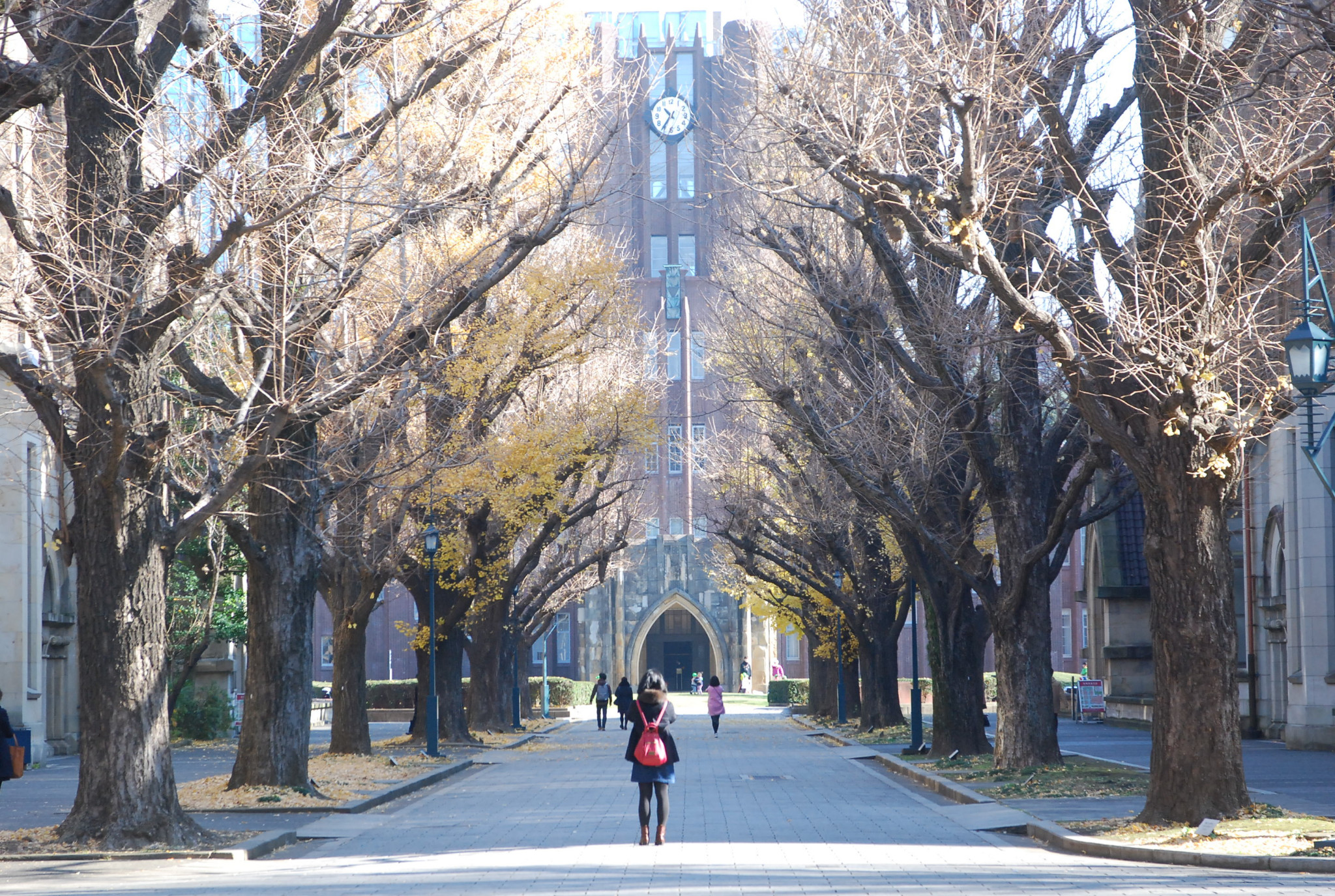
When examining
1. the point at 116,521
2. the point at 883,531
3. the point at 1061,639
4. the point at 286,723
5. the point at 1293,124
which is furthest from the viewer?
the point at 1061,639

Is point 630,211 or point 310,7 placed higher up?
point 630,211

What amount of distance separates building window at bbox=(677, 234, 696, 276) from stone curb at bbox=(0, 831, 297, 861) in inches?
2511

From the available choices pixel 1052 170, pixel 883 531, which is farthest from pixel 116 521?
pixel 883 531

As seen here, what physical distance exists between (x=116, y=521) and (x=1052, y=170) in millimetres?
10560

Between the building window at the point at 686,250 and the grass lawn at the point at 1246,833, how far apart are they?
63.4 m

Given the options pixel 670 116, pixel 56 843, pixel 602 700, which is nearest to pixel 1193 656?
pixel 56 843

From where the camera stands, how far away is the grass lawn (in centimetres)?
1113

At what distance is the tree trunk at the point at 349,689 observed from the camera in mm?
23594

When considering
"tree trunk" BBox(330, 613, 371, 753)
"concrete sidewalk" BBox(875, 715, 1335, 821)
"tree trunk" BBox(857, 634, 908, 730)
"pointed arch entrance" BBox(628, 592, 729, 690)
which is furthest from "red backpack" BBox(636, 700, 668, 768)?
"pointed arch entrance" BBox(628, 592, 729, 690)

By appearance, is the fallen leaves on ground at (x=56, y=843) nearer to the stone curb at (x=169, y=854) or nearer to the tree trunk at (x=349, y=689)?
the stone curb at (x=169, y=854)

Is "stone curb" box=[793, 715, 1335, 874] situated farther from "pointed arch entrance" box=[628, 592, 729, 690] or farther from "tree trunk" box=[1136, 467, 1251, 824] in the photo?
"pointed arch entrance" box=[628, 592, 729, 690]

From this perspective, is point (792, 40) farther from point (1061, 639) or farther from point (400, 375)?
point (1061, 639)

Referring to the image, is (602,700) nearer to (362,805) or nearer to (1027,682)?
(1027,682)

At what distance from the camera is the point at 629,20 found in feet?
246
